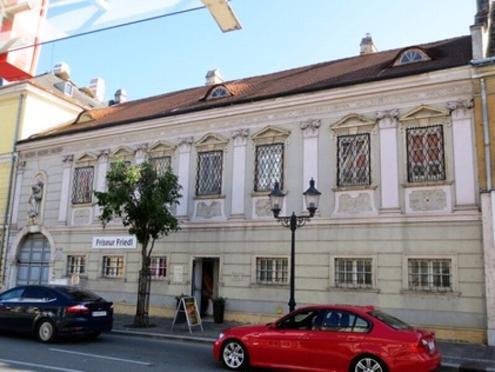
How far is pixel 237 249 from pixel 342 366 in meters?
9.02

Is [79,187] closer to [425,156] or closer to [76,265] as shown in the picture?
[76,265]

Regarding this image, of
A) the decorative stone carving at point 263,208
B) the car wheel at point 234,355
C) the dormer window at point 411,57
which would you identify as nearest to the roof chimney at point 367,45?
the dormer window at point 411,57

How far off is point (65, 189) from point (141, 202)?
27.0 ft

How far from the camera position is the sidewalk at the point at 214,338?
10382 millimetres

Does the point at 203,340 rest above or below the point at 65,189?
below

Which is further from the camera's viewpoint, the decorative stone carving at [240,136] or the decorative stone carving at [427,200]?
the decorative stone carving at [240,136]

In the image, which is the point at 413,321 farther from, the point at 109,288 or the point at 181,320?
the point at 109,288

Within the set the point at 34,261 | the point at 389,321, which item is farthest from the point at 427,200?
the point at 34,261

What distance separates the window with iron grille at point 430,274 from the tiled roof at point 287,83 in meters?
5.89

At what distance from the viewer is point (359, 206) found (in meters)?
15.5

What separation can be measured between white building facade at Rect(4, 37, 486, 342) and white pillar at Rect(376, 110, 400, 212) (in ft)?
0.11

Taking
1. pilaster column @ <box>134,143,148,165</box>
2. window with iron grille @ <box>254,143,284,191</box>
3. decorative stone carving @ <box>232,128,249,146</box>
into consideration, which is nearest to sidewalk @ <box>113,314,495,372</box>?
window with iron grille @ <box>254,143,284,191</box>

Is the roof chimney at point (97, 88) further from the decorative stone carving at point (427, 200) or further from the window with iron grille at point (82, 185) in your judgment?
the decorative stone carving at point (427, 200)

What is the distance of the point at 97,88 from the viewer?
3550 centimetres
